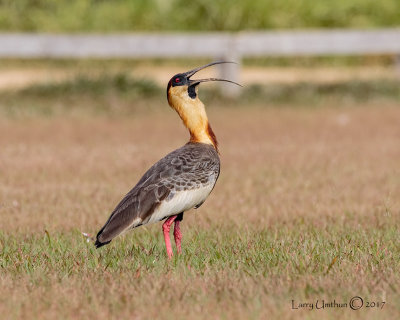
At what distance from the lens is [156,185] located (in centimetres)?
613

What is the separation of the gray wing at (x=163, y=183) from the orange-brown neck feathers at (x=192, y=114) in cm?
10

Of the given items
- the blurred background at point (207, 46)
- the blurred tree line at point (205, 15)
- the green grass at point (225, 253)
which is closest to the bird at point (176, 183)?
the green grass at point (225, 253)

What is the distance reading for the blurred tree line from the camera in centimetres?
2444

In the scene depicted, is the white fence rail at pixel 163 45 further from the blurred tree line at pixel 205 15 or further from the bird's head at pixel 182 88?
the bird's head at pixel 182 88

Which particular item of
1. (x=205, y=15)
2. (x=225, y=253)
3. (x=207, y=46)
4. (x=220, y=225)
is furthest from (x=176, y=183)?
(x=205, y=15)

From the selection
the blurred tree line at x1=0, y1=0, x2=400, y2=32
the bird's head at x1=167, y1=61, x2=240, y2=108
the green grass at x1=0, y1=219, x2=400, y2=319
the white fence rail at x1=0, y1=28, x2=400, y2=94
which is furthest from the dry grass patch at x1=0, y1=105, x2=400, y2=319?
the blurred tree line at x1=0, y1=0, x2=400, y2=32

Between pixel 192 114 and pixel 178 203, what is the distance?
759 mm

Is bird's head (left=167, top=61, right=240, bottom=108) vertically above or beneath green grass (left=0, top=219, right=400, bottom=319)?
above

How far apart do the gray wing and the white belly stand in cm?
3

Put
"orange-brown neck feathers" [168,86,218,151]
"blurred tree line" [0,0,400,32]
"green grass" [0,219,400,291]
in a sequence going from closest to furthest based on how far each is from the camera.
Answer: "green grass" [0,219,400,291], "orange-brown neck feathers" [168,86,218,151], "blurred tree line" [0,0,400,32]

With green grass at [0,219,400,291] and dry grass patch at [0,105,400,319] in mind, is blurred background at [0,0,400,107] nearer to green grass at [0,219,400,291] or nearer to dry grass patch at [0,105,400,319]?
dry grass patch at [0,105,400,319]

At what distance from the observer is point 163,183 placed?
6141 mm

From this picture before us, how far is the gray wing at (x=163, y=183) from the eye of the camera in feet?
19.4

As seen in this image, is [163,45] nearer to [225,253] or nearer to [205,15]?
[205,15]
